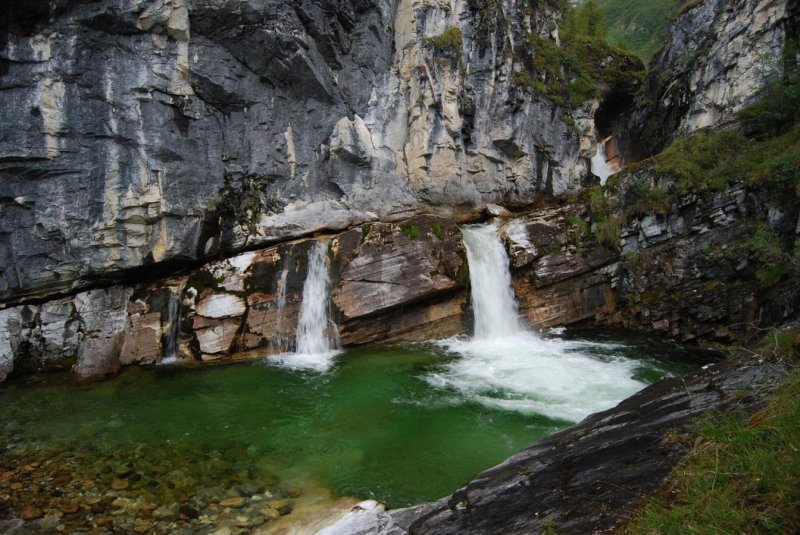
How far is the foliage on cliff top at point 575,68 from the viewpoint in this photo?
20953 millimetres

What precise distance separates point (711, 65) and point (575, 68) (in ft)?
20.0

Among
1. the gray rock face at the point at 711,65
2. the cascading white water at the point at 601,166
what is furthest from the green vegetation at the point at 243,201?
the cascading white water at the point at 601,166

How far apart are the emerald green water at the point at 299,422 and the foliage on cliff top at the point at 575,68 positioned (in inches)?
529

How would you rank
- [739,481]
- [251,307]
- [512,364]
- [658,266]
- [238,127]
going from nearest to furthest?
[739,481]
[512,364]
[251,307]
[658,266]
[238,127]

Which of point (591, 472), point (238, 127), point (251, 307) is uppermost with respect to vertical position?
point (238, 127)

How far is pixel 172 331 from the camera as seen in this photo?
13078 mm

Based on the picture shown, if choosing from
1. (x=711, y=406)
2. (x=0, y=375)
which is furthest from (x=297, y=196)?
(x=711, y=406)

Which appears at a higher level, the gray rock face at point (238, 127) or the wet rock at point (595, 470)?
the gray rock face at point (238, 127)

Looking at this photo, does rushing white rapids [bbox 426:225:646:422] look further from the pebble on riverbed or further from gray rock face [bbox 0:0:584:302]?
the pebble on riverbed

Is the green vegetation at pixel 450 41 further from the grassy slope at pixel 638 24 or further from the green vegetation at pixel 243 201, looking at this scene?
the grassy slope at pixel 638 24

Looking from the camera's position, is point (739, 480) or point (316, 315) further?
point (316, 315)

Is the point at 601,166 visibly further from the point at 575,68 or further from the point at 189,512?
the point at 189,512

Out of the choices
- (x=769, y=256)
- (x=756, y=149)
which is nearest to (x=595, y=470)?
(x=769, y=256)

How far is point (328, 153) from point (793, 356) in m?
14.5
